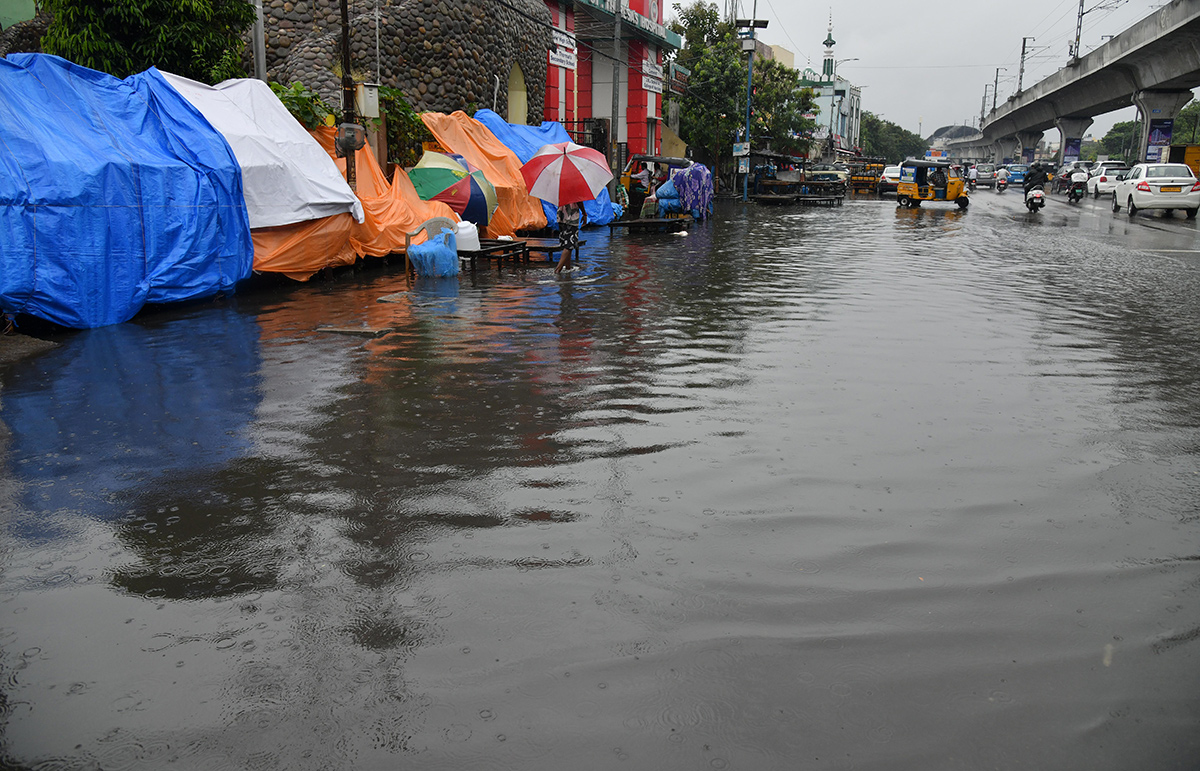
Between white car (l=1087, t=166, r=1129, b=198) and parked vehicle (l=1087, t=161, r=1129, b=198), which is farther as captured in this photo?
white car (l=1087, t=166, r=1129, b=198)

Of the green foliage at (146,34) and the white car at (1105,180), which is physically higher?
the green foliage at (146,34)

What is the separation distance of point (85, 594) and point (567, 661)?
2.18 m

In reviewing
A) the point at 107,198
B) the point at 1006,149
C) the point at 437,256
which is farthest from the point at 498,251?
the point at 1006,149

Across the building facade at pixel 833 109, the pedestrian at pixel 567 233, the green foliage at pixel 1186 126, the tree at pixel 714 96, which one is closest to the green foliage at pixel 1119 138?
the green foliage at pixel 1186 126

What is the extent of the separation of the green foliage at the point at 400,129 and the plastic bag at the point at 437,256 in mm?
5096

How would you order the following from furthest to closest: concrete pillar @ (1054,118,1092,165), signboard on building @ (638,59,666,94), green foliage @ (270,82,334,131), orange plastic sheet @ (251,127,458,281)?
concrete pillar @ (1054,118,1092,165) < signboard on building @ (638,59,666,94) < green foliage @ (270,82,334,131) < orange plastic sheet @ (251,127,458,281)

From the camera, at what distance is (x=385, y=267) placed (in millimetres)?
16641

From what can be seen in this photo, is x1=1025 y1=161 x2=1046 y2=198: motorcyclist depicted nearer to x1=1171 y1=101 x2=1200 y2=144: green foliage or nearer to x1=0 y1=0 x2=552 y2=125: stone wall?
x1=0 y1=0 x2=552 y2=125: stone wall

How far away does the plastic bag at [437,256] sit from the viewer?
47.5ft

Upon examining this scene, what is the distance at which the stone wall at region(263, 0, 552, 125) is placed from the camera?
21.8m

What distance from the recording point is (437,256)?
1449 centimetres

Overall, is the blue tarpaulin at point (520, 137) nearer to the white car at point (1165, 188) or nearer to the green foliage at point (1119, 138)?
the white car at point (1165, 188)

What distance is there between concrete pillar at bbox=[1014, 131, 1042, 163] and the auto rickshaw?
176 ft

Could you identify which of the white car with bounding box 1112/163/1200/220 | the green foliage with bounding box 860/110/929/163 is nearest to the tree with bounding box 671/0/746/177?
the white car with bounding box 1112/163/1200/220
